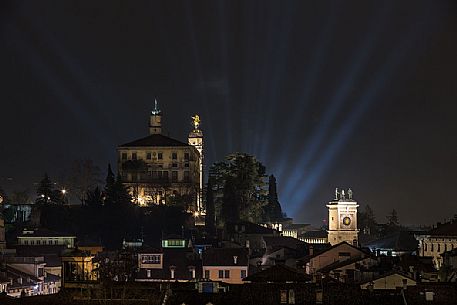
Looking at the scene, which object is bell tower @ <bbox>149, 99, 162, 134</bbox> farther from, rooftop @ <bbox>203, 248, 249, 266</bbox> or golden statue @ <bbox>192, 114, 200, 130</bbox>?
rooftop @ <bbox>203, 248, 249, 266</bbox>

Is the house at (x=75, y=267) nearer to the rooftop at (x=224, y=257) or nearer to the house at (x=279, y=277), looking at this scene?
the house at (x=279, y=277)

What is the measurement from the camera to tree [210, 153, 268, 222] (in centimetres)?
9075

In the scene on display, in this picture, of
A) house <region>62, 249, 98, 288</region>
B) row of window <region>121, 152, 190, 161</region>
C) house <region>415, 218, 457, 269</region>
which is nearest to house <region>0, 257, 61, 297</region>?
house <region>62, 249, 98, 288</region>

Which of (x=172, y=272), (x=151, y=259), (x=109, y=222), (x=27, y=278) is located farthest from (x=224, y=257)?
(x=109, y=222)

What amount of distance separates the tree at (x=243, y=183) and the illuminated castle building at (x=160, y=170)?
9.02 ft

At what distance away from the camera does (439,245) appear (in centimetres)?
7112

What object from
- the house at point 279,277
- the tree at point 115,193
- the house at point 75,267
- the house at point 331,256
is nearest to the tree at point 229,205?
the tree at point 115,193

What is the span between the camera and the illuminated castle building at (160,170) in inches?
3718

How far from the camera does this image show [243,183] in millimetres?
91750

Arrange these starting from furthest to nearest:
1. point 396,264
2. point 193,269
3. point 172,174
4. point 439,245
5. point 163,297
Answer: point 172,174 → point 439,245 → point 193,269 → point 396,264 → point 163,297

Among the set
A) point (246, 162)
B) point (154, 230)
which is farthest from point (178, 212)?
point (246, 162)

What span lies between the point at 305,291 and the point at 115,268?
14.5 m

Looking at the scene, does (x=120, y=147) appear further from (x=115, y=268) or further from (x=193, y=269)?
(x=115, y=268)

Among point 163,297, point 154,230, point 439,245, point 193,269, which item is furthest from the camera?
point 154,230
